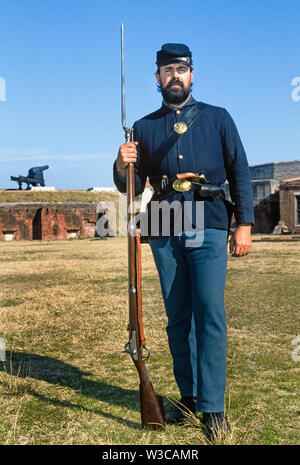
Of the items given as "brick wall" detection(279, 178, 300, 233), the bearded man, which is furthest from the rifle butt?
"brick wall" detection(279, 178, 300, 233)

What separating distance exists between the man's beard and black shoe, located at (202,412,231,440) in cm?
185

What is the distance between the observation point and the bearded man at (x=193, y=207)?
9.82 feet

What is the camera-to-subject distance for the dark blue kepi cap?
10.4ft

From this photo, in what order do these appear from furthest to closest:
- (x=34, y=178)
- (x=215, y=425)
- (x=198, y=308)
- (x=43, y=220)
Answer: (x=34, y=178)
(x=43, y=220)
(x=198, y=308)
(x=215, y=425)

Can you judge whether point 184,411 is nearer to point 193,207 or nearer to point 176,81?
point 193,207

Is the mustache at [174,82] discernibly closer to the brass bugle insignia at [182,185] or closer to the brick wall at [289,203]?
the brass bugle insignia at [182,185]

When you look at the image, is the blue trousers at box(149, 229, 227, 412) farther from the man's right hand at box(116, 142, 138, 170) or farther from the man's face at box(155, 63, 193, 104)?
the man's face at box(155, 63, 193, 104)

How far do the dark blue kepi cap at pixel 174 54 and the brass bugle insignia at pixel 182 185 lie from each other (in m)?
0.74

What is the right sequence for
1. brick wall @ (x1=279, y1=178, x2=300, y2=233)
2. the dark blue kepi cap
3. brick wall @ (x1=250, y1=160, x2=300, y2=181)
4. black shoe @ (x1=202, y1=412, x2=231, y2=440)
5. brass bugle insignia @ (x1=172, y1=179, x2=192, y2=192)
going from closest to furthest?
→ black shoe @ (x1=202, y1=412, x2=231, y2=440) < brass bugle insignia @ (x1=172, y1=179, x2=192, y2=192) < the dark blue kepi cap < brick wall @ (x1=279, y1=178, x2=300, y2=233) < brick wall @ (x1=250, y1=160, x2=300, y2=181)

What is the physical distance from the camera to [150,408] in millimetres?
2986

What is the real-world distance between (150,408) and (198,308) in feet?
2.04

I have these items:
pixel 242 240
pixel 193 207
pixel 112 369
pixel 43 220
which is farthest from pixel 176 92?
pixel 43 220

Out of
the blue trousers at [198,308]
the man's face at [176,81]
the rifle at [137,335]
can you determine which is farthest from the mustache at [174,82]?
the blue trousers at [198,308]
